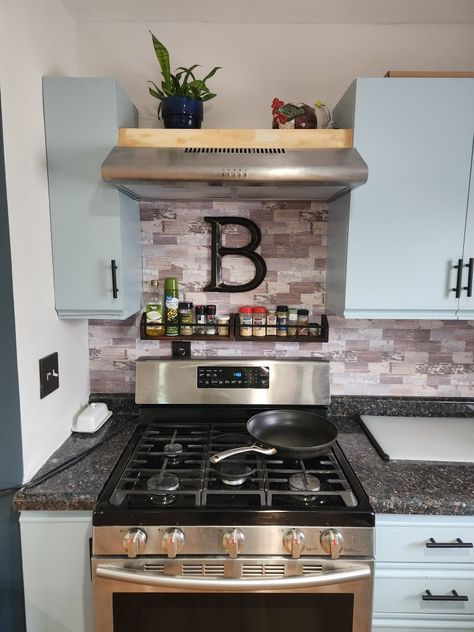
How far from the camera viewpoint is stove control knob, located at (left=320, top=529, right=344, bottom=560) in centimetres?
107

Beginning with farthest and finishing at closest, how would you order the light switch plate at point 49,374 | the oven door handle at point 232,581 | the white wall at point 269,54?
the white wall at point 269,54
the light switch plate at point 49,374
the oven door handle at point 232,581

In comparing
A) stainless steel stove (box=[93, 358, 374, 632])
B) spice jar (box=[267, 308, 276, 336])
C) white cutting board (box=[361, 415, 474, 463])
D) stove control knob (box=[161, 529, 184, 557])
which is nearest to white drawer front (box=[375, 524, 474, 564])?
stainless steel stove (box=[93, 358, 374, 632])

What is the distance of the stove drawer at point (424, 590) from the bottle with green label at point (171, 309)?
1.10 meters

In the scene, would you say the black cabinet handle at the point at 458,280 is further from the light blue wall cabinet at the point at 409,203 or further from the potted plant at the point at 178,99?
the potted plant at the point at 178,99

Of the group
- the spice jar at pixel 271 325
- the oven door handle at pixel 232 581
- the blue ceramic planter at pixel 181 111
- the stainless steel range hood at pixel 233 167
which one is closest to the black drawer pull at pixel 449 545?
the oven door handle at pixel 232 581

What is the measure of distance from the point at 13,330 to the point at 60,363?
0.34 metres

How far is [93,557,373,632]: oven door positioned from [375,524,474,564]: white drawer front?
0.39 ft

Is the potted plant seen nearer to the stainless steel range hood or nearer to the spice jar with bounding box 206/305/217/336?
the stainless steel range hood

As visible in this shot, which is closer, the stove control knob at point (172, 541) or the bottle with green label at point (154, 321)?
the stove control knob at point (172, 541)

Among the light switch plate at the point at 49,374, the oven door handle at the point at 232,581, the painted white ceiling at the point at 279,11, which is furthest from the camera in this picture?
the painted white ceiling at the point at 279,11

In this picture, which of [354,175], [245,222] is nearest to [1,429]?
[245,222]

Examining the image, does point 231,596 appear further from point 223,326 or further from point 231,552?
point 223,326

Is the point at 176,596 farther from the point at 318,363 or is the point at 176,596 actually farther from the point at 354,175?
the point at 354,175

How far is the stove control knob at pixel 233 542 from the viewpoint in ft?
3.51
